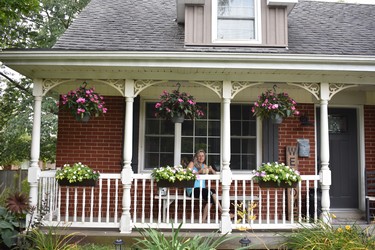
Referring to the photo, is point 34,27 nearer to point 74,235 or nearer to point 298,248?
point 74,235

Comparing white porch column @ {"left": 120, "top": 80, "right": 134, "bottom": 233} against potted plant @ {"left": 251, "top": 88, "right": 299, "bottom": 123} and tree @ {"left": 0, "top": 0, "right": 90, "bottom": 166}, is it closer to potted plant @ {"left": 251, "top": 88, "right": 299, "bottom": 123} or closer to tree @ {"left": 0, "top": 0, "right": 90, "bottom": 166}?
potted plant @ {"left": 251, "top": 88, "right": 299, "bottom": 123}

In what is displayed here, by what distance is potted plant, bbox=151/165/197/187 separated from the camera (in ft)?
17.2

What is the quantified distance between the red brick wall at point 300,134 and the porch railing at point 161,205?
0.43 meters

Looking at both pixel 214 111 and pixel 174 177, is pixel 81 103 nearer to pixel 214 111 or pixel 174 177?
pixel 174 177

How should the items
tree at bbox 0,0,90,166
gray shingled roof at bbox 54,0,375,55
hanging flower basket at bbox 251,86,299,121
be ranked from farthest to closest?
tree at bbox 0,0,90,166, gray shingled roof at bbox 54,0,375,55, hanging flower basket at bbox 251,86,299,121

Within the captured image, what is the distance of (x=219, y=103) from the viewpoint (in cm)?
700

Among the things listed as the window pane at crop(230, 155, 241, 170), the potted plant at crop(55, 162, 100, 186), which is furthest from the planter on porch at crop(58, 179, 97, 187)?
the window pane at crop(230, 155, 241, 170)

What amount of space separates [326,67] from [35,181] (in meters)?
4.93

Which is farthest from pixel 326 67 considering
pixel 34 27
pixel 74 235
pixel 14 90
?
pixel 14 90

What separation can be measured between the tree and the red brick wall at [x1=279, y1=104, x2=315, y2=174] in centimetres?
819

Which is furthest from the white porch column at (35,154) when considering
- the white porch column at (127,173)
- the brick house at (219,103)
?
the white porch column at (127,173)

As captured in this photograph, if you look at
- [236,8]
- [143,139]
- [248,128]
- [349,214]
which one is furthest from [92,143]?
[349,214]

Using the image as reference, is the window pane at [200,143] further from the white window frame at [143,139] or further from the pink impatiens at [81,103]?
the pink impatiens at [81,103]

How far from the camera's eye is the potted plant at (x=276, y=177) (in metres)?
5.25
